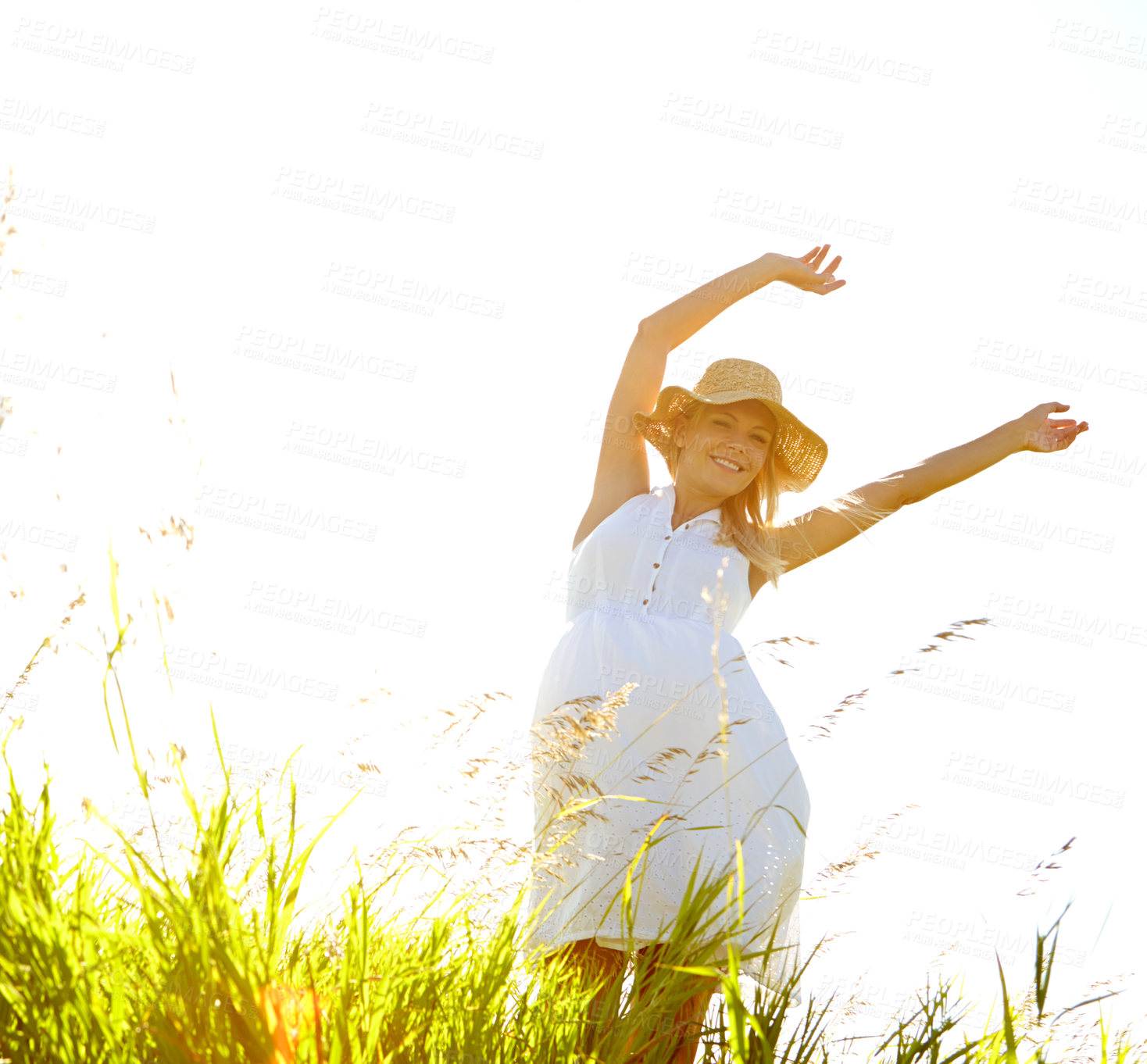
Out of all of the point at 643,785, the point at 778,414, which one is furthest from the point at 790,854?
the point at 778,414

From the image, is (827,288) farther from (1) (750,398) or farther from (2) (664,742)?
(2) (664,742)

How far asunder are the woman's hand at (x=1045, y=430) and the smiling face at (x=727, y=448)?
77cm

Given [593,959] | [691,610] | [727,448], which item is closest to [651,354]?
[727,448]

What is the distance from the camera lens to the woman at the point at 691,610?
238 centimetres

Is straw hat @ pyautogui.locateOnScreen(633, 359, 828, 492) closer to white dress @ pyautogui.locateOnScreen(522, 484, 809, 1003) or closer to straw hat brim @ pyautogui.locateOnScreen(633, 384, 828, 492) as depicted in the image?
straw hat brim @ pyautogui.locateOnScreen(633, 384, 828, 492)

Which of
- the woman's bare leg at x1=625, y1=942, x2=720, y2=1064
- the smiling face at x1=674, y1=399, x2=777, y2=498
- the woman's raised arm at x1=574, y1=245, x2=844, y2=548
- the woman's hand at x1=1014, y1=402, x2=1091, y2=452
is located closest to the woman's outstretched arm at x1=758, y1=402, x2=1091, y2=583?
the woman's hand at x1=1014, y1=402, x2=1091, y2=452

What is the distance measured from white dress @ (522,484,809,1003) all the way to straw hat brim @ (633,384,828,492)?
0.90ft

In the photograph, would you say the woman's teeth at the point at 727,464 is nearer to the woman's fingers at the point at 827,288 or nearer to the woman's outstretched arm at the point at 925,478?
the woman's outstretched arm at the point at 925,478

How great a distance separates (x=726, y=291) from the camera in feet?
10.6

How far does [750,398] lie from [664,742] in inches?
45.3

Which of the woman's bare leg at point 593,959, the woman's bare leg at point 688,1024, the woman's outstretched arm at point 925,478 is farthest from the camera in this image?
the woman's outstretched arm at point 925,478

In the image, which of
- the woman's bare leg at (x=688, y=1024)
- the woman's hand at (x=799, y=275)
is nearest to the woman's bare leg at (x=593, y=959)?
the woman's bare leg at (x=688, y=1024)

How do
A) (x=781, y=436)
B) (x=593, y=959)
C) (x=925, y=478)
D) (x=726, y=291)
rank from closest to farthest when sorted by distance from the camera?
(x=593, y=959) < (x=925, y=478) < (x=726, y=291) < (x=781, y=436)

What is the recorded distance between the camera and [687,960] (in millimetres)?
1468
